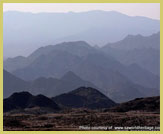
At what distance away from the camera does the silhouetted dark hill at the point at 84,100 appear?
85.9 m

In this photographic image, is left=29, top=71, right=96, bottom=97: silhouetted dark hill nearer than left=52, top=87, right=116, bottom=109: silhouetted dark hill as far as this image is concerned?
No

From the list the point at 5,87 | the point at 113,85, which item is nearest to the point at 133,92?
the point at 113,85

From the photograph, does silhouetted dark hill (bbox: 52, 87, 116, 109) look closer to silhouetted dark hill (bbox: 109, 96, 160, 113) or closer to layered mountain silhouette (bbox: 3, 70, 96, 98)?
silhouetted dark hill (bbox: 109, 96, 160, 113)

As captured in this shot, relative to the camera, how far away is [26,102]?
73188 mm

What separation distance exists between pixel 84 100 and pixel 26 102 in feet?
65.9

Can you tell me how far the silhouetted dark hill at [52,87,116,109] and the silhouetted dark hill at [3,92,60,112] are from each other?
12.4 m

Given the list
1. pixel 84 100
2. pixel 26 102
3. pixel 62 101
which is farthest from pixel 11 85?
pixel 26 102

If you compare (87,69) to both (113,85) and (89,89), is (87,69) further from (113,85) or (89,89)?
(89,89)

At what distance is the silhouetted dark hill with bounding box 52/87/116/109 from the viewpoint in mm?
85938

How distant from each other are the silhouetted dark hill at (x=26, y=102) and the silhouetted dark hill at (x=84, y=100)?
12387 millimetres

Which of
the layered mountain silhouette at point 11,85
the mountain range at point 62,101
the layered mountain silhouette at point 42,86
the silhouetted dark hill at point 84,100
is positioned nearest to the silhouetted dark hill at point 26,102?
the mountain range at point 62,101

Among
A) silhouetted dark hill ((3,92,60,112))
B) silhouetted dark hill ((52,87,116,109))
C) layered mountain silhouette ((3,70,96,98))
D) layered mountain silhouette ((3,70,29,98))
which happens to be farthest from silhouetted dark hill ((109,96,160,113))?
layered mountain silhouette ((3,70,29,98))

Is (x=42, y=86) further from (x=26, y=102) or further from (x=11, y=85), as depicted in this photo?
(x=26, y=102)

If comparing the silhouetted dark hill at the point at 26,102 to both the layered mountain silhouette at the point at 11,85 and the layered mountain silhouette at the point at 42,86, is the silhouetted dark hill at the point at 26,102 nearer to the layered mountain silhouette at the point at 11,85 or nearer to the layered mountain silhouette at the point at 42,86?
the layered mountain silhouette at the point at 42,86
